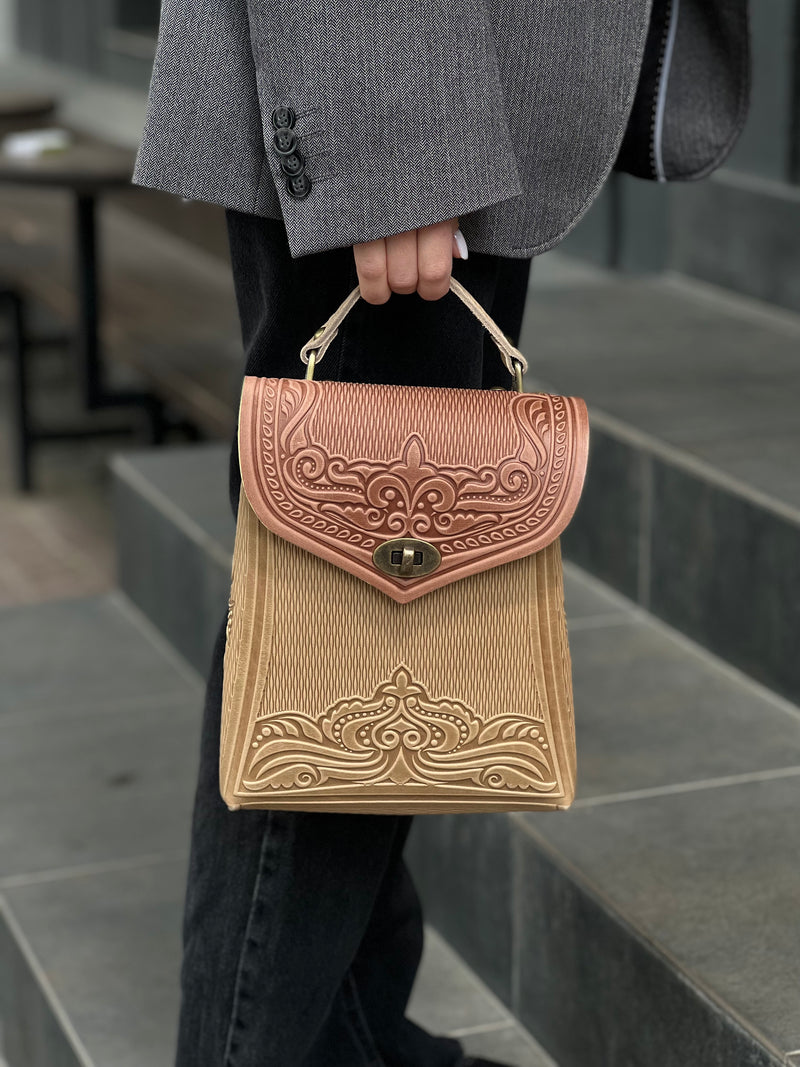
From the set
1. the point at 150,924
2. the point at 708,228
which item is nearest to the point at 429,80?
the point at 150,924

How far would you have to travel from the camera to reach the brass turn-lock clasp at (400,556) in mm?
1211

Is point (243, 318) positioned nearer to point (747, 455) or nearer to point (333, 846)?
point (333, 846)

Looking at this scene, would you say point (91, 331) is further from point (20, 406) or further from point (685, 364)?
point (685, 364)

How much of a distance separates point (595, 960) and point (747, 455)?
0.95 m

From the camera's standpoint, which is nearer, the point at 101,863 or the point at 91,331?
the point at 101,863

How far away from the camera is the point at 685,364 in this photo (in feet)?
9.66

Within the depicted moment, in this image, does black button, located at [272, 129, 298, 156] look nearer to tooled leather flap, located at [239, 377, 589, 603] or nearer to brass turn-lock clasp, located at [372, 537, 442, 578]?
tooled leather flap, located at [239, 377, 589, 603]

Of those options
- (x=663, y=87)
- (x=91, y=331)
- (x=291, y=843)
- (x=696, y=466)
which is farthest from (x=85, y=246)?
(x=291, y=843)

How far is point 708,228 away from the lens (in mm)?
3543

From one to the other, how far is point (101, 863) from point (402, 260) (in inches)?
51.0

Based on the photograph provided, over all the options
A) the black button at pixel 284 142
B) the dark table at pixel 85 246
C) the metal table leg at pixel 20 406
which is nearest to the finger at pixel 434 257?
the black button at pixel 284 142

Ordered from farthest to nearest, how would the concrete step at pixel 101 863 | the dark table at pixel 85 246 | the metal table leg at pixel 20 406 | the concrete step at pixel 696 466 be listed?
the metal table leg at pixel 20 406, the dark table at pixel 85 246, the concrete step at pixel 696 466, the concrete step at pixel 101 863

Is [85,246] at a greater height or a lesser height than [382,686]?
lesser

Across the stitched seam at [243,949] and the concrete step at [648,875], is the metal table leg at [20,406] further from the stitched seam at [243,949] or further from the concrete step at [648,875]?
the stitched seam at [243,949]
